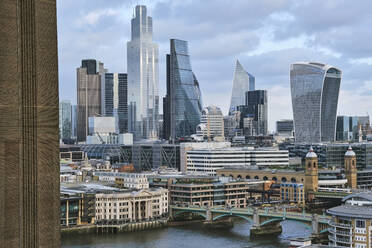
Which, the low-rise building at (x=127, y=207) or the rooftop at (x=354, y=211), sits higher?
the rooftop at (x=354, y=211)

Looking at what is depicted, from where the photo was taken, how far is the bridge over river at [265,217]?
52.2 meters

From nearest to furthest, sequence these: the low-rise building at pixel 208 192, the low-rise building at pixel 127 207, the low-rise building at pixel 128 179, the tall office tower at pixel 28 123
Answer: the tall office tower at pixel 28 123 → the low-rise building at pixel 127 207 → the low-rise building at pixel 208 192 → the low-rise building at pixel 128 179

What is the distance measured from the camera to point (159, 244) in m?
50.6

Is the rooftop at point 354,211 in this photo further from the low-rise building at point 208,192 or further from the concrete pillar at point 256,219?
the low-rise building at point 208,192

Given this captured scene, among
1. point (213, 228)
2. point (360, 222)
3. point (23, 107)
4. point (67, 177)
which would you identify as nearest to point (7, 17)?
point (23, 107)

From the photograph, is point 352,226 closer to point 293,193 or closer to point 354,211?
point 354,211

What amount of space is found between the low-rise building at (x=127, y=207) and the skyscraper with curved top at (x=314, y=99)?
90232mm

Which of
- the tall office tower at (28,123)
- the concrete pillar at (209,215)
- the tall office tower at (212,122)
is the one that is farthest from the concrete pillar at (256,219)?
the tall office tower at (212,122)

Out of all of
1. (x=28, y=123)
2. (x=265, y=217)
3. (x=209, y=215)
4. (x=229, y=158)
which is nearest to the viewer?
(x=28, y=123)

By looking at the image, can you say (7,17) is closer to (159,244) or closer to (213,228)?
(159,244)

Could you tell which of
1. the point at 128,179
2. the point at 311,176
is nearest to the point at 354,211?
the point at 311,176

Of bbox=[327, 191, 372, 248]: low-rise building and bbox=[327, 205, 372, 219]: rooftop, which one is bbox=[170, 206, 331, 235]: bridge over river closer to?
bbox=[327, 205, 372, 219]: rooftop

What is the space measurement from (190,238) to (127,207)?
37.3 feet

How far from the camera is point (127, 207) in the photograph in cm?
6322
